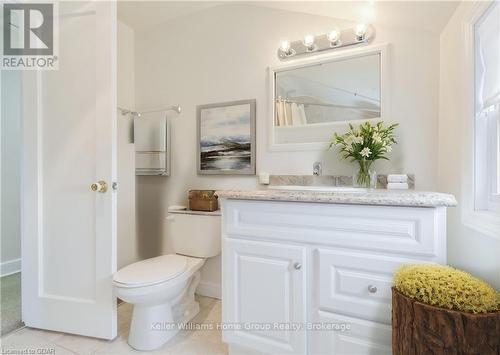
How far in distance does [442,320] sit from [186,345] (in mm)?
1351

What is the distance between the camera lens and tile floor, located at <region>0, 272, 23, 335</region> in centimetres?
168

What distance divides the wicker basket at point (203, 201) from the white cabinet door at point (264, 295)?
67 cm

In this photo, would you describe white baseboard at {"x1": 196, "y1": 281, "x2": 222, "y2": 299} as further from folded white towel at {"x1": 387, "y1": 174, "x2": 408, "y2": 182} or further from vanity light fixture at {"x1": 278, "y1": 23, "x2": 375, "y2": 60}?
vanity light fixture at {"x1": 278, "y1": 23, "x2": 375, "y2": 60}

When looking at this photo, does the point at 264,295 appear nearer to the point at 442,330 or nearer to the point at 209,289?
the point at 442,330

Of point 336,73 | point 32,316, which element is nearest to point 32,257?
point 32,316

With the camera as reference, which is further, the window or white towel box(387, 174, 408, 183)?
white towel box(387, 174, 408, 183)

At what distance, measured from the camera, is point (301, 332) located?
3.90ft

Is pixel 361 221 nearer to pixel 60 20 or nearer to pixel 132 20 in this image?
pixel 60 20

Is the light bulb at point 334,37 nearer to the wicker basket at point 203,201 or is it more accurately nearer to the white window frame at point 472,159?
the white window frame at point 472,159

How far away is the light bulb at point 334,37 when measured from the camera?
1706 millimetres

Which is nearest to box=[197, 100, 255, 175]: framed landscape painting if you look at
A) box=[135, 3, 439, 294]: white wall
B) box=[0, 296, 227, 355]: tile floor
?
box=[135, 3, 439, 294]: white wall

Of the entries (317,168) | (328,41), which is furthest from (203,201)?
(328,41)

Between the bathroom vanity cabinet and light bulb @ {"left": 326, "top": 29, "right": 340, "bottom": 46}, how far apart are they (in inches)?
46.5
